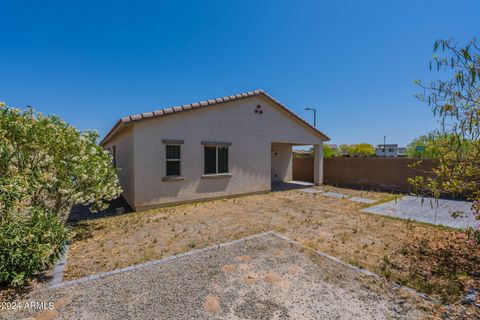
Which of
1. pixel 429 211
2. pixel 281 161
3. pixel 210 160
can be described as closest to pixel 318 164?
pixel 281 161

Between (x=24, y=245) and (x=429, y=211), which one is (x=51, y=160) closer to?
(x=24, y=245)

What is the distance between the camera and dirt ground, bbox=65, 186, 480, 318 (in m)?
4.74

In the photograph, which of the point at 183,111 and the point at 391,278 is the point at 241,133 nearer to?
the point at 183,111

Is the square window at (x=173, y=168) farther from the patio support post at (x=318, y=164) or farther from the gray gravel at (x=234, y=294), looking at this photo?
the patio support post at (x=318, y=164)

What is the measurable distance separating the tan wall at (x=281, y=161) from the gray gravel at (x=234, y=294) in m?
14.3

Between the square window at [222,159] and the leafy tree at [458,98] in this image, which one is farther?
the square window at [222,159]

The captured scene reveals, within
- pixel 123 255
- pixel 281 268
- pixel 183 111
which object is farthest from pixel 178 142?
pixel 281 268

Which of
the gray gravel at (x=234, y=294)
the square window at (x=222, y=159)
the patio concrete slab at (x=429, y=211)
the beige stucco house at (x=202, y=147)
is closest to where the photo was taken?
the gray gravel at (x=234, y=294)

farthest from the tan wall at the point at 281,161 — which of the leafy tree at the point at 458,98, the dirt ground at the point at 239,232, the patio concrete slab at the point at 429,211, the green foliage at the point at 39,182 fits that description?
the leafy tree at the point at 458,98

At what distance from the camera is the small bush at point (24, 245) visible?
137 inches

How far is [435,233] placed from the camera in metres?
6.55

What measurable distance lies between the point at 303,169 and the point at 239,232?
14342 mm

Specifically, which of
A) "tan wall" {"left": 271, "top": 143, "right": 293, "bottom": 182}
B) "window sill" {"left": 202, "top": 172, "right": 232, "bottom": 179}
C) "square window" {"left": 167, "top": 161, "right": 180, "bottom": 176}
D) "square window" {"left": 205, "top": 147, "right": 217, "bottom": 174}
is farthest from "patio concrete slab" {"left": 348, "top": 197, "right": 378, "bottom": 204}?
"square window" {"left": 167, "top": 161, "right": 180, "bottom": 176}

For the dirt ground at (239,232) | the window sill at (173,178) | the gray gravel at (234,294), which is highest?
the window sill at (173,178)
